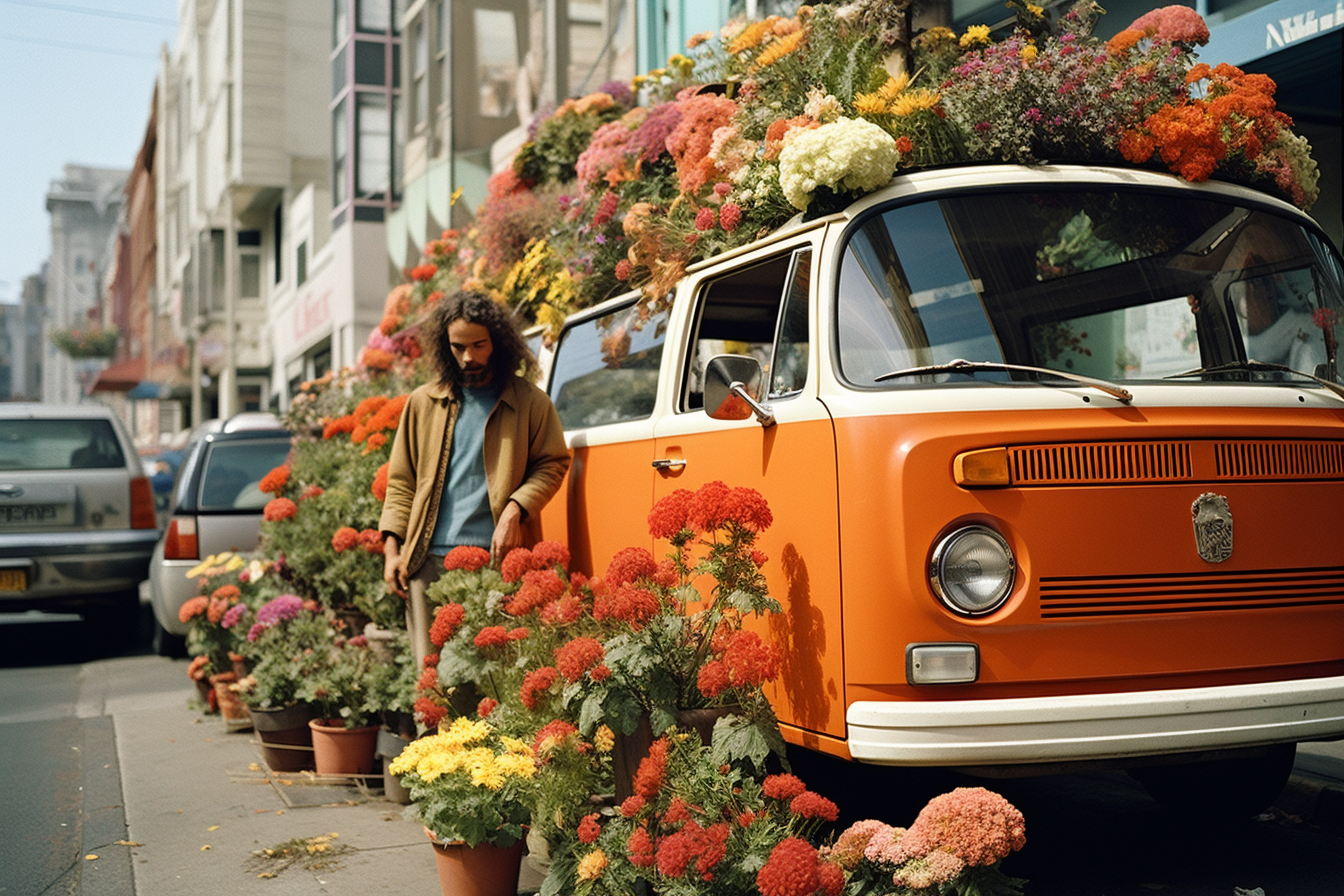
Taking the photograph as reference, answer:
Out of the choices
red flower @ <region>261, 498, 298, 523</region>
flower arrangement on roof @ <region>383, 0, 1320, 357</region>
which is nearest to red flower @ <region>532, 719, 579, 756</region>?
flower arrangement on roof @ <region>383, 0, 1320, 357</region>

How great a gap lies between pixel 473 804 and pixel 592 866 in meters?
0.49

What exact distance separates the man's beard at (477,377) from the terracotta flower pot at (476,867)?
6.84 feet

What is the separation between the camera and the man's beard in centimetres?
564

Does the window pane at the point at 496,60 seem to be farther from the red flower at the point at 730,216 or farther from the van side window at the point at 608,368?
the red flower at the point at 730,216

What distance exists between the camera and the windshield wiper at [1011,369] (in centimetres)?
383

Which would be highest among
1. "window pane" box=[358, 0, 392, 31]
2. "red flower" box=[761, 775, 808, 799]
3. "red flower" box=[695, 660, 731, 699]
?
"window pane" box=[358, 0, 392, 31]

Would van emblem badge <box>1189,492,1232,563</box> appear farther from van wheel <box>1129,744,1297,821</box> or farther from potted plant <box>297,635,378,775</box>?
potted plant <box>297,635,378,775</box>

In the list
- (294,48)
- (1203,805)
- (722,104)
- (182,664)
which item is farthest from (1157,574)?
(294,48)

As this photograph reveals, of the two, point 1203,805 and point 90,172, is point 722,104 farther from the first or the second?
point 90,172

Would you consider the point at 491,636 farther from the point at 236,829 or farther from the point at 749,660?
the point at 236,829

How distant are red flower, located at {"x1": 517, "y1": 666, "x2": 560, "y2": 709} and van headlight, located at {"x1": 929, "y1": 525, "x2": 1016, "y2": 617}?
4.33 feet

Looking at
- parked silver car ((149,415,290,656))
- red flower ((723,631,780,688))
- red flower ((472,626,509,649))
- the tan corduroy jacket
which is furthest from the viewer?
parked silver car ((149,415,290,656))

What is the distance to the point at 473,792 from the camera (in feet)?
13.5

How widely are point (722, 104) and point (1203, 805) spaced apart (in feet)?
11.5
